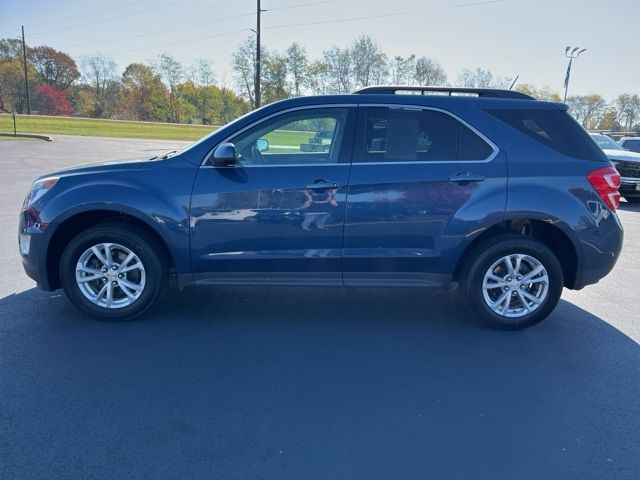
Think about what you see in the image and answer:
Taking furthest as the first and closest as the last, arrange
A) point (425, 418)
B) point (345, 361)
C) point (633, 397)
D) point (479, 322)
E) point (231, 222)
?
1. point (479, 322)
2. point (231, 222)
3. point (345, 361)
4. point (633, 397)
5. point (425, 418)

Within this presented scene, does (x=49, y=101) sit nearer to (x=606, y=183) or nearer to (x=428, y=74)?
(x=428, y=74)

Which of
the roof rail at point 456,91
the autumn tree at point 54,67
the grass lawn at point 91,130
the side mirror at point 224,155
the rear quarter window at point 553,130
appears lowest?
the side mirror at point 224,155

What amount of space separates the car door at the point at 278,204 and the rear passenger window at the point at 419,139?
0.70 feet

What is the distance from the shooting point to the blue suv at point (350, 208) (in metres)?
4.21

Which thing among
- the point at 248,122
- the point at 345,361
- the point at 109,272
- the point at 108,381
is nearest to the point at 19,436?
the point at 108,381

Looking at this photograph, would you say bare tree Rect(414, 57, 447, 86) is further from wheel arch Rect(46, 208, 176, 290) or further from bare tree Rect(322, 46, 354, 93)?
wheel arch Rect(46, 208, 176, 290)

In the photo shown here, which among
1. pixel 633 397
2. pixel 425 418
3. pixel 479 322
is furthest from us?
pixel 479 322

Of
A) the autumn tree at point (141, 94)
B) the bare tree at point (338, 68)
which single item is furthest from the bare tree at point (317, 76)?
the autumn tree at point (141, 94)

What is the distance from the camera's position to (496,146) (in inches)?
169

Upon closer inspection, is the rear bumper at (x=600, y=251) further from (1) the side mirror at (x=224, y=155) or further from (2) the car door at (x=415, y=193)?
(1) the side mirror at (x=224, y=155)

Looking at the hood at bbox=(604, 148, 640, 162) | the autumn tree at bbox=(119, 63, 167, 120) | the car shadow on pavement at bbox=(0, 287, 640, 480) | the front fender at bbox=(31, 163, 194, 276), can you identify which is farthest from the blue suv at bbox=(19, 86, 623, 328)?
the autumn tree at bbox=(119, 63, 167, 120)

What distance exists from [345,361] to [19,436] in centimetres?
210

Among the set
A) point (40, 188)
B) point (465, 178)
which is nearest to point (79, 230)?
point (40, 188)

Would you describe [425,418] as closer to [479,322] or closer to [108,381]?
[479,322]
